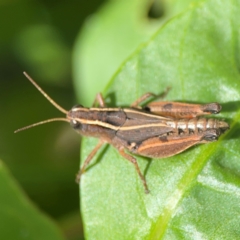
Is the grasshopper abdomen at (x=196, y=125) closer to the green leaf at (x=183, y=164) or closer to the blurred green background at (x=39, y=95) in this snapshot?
the green leaf at (x=183, y=164)

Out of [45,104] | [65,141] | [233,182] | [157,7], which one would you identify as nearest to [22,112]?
[45,104]

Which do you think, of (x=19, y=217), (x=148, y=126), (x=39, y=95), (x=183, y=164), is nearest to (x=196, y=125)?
(x=183, y=164)

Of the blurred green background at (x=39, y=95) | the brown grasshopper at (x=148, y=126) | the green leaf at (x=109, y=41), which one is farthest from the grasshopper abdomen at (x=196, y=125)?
the blurred green background at (x=39, y=95)

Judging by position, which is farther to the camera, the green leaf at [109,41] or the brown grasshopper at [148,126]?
the green leaf at [109,41]

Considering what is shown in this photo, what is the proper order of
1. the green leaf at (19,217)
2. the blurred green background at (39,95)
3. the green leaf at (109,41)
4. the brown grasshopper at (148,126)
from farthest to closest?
the blurred green background at (39,95), the green leaf at (109,41), the green leaf at (19,217), the brown grasshopper at (148,126)

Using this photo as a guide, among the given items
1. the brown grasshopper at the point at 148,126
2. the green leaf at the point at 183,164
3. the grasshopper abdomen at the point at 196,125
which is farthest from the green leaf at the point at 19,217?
the grasshopper abdomen at the point at 196,125

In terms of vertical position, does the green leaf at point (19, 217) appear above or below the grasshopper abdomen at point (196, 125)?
above

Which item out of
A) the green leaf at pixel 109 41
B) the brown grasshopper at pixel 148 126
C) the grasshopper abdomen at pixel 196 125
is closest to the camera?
the grasshopper abdomen at pixel 196 125

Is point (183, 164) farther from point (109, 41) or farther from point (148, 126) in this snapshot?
point (109, 41)
